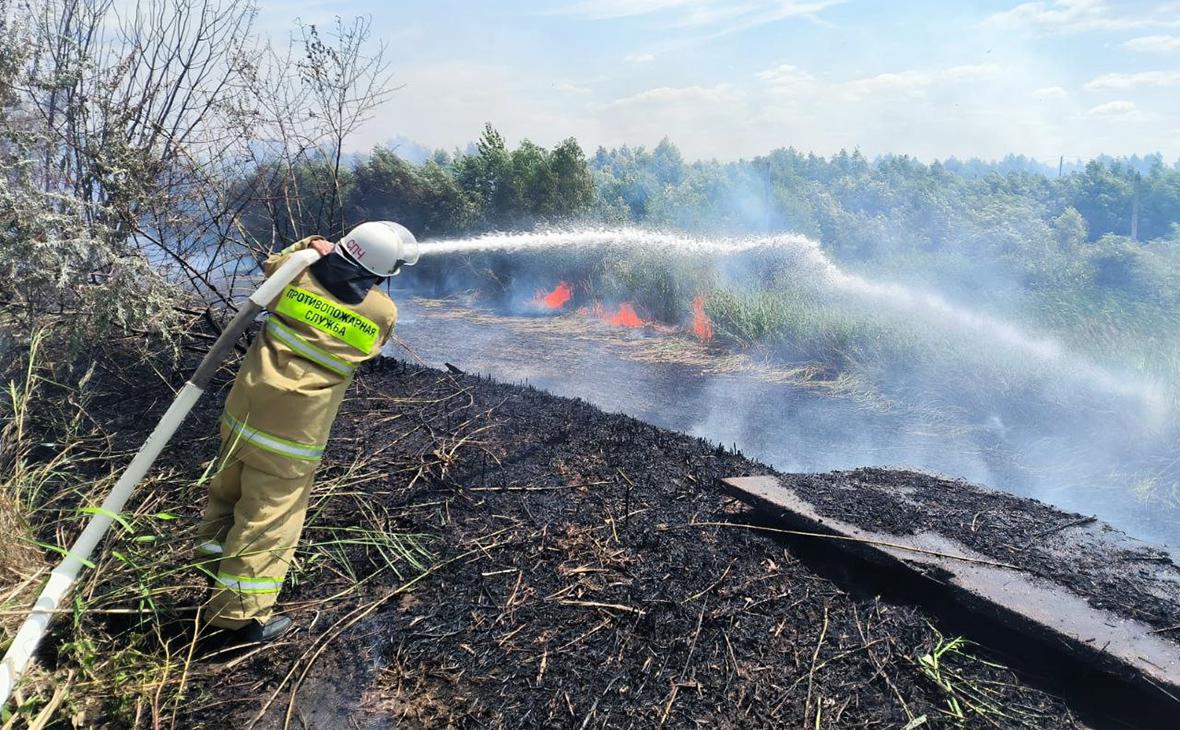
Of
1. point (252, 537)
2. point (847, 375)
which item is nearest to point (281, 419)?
point (252, 537)

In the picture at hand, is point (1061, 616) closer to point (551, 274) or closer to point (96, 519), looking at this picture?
point (96, 519)

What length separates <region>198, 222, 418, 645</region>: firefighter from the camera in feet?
9.38

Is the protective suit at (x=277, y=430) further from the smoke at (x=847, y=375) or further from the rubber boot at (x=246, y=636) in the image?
the smoke at (x=847, y=375)

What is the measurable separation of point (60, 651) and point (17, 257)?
9.52ft

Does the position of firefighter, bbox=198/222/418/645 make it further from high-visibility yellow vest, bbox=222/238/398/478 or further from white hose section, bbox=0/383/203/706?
white hose section, bbox=0/383/203/706

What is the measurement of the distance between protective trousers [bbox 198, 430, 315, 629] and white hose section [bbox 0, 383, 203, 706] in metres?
0.26

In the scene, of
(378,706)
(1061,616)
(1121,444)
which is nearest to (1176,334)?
(1121,444)

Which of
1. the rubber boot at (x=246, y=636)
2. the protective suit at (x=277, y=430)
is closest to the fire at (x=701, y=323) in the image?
the protective suit at (x=277, y=430)

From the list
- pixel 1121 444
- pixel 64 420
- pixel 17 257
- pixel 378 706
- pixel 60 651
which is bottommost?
pixel 1121 444

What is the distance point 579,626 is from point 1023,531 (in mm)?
2411

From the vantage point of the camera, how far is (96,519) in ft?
8.82

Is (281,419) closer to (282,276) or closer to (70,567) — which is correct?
(282,276)

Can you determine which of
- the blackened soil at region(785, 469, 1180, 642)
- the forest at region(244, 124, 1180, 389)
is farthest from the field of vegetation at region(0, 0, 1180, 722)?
the blackened soil at region(785, 469, 1180, 642)

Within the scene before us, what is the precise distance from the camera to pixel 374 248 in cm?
311
